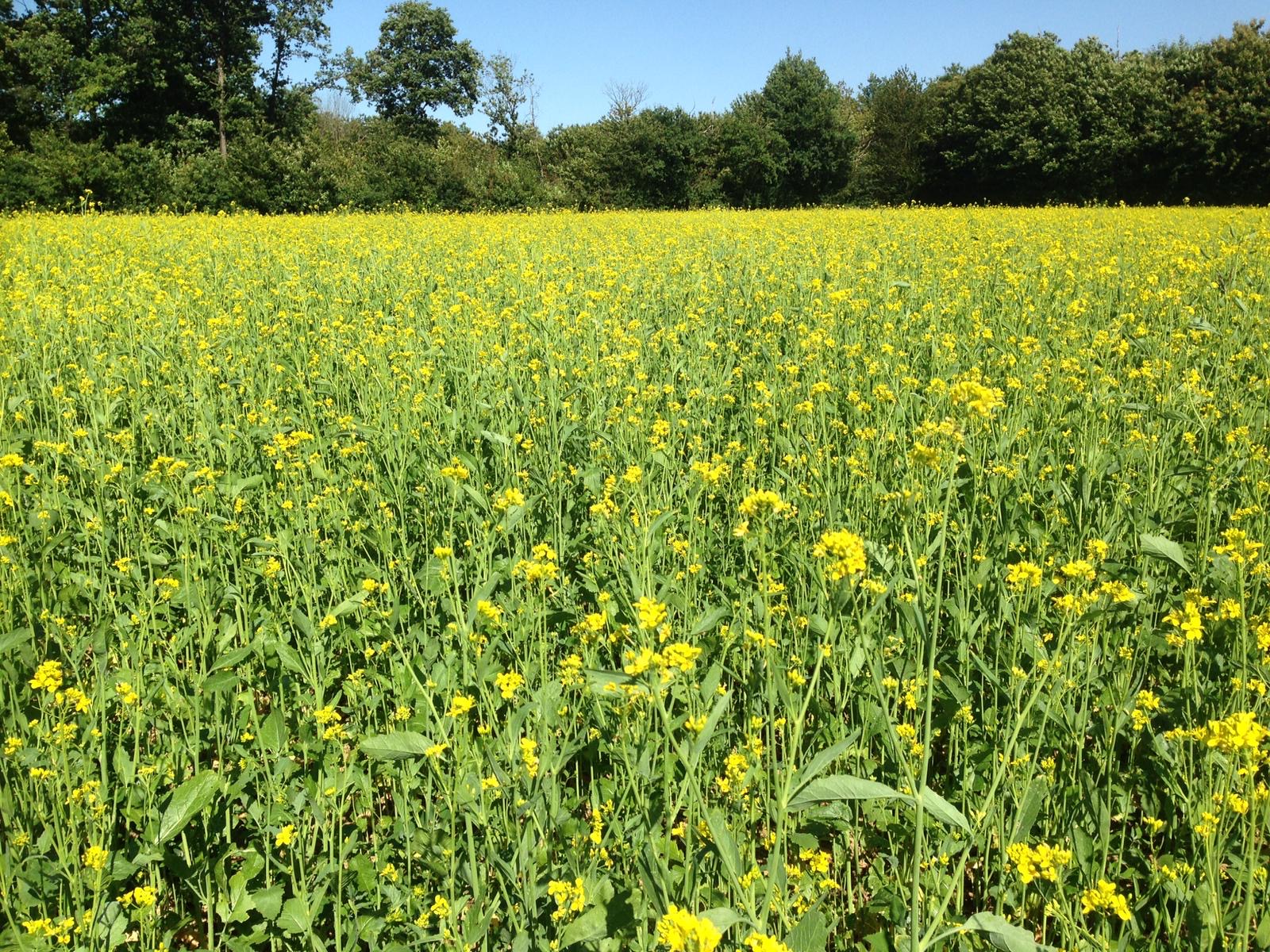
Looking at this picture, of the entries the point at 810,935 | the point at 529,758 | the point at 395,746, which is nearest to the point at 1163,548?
the point at 810,935

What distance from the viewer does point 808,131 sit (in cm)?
3462

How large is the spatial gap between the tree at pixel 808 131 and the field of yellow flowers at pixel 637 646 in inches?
1216

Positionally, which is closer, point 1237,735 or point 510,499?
point 1237,735

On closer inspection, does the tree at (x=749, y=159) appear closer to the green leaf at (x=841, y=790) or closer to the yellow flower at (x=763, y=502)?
the yellow flower at (x=763, y=502)

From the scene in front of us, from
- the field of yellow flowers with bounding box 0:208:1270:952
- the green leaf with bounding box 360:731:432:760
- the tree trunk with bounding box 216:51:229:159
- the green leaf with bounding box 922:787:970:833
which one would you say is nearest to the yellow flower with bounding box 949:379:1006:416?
the field of yellow flowers with bounding box 0:208:1270:952

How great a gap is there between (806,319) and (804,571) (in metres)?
4.05

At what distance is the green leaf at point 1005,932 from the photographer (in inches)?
50.2

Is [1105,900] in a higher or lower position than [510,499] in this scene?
lower

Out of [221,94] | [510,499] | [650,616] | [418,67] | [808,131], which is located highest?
[418,67]

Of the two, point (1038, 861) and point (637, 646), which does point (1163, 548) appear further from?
point (637, 646)

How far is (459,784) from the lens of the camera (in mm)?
1814

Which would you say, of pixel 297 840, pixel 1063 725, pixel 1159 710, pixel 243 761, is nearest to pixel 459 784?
pixel 297 840

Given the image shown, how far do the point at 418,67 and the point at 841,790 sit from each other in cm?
5898

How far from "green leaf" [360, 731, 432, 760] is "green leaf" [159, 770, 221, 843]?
350 mm
